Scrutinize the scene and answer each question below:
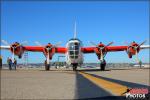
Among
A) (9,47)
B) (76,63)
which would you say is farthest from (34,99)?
(9,47)

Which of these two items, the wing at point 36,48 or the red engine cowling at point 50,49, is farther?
the wing at point 36,48

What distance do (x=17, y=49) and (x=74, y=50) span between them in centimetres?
1030

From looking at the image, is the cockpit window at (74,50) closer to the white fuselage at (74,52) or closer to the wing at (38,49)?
the white fuselage at (74,52)

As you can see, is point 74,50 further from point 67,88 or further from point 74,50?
point 67,88

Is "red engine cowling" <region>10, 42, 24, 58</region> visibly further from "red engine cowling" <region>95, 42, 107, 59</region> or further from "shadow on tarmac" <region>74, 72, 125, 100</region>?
"shadow on tarmac" <region>74, 72, 125, 100</region>

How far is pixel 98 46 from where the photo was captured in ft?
154

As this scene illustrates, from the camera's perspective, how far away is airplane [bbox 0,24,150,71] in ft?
138

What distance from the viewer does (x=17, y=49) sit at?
4706cm

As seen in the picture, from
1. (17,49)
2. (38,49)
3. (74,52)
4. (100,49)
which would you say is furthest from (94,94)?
(38,49)

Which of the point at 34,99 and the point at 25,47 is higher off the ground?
the point at 25,47

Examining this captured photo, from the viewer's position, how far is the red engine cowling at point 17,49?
4666cm

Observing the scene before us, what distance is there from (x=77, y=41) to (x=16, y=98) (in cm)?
3257

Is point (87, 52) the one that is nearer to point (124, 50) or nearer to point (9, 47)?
point (124, 50)

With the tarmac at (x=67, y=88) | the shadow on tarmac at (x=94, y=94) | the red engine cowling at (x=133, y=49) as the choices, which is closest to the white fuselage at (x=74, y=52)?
the red engine cowling at (x=133, y=49)
